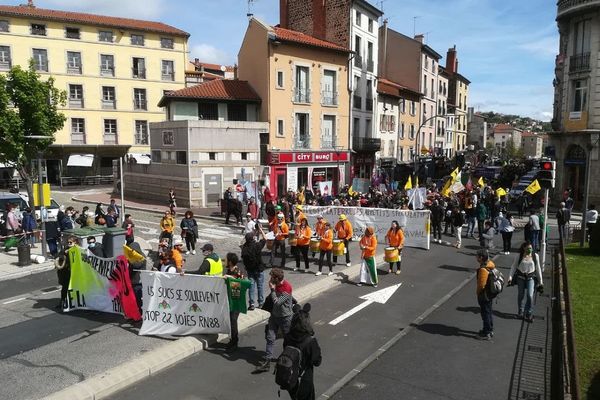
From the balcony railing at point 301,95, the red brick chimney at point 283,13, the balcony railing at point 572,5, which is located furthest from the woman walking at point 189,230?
the balcony railing at point 572,5

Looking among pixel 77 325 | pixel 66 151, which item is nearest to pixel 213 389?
pixel 77 325

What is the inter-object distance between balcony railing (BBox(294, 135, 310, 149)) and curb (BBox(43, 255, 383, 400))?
923 inches

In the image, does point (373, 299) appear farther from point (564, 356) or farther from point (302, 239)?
point (564, 356)

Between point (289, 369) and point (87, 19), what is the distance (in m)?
48.5

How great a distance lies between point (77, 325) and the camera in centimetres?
975

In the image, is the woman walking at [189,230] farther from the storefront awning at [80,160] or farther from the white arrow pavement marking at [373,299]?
the storefront awning at [80,160]

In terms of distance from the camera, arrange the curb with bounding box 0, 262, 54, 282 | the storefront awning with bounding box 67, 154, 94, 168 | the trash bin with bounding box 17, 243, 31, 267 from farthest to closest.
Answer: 1. the storefront awning with bounding box 67, 154, 94, 168
2. the trash bin with bounding box 17, 243, 31, 267
3. the curb with bounding box 0, 262, 54, 282

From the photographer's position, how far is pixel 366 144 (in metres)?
39.2

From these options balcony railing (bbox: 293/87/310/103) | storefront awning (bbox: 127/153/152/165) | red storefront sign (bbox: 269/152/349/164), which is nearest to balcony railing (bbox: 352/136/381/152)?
red storefront sign (bbox: 269/152/349/164)

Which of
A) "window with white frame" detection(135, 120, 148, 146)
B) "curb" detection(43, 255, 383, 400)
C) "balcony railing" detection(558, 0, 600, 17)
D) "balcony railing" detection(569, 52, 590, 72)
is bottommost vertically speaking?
"curb" detection(43, 255, 383, 400)

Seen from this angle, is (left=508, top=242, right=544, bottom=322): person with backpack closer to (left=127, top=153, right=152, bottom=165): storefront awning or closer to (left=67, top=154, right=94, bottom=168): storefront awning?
(left=127, top=153, right=152, bottom=165): storefront awning

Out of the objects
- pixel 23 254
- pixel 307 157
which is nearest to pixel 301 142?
pixel 307 157

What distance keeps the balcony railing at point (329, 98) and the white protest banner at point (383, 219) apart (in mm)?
17090

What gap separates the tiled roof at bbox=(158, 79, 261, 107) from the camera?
29906 millimetres
